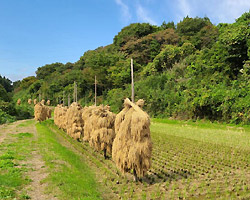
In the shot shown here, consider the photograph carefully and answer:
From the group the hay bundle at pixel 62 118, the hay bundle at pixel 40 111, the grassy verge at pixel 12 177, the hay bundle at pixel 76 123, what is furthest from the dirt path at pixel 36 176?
the hay bundle at pixel 40 111

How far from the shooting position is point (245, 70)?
28969 millimetres

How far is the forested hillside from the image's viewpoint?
2889cm

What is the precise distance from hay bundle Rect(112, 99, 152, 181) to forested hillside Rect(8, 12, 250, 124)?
18.9m

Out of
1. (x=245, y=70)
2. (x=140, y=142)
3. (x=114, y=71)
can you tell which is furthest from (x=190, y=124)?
(x=114, y=71)

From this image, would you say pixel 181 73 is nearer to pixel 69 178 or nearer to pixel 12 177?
pixel 69 178

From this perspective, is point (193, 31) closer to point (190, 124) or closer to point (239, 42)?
point (239, 42)

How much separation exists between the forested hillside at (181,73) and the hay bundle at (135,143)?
18.9m

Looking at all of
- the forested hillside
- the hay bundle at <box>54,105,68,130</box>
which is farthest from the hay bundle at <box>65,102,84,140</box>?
the forested hillside

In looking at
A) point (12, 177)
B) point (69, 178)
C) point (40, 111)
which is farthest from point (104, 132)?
point (40, 111)

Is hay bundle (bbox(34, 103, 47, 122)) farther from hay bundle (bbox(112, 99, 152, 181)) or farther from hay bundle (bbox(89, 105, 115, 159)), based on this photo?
hay bundle (bbox(112, 99, 152, 181))

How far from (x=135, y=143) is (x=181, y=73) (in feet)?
123

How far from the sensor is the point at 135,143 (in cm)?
940

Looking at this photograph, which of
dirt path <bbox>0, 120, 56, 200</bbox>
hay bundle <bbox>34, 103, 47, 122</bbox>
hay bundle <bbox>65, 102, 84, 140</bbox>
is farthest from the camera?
hay bundle <bbox>34, 103, 47, 122</bbox>

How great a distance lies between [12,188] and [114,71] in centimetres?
5121
